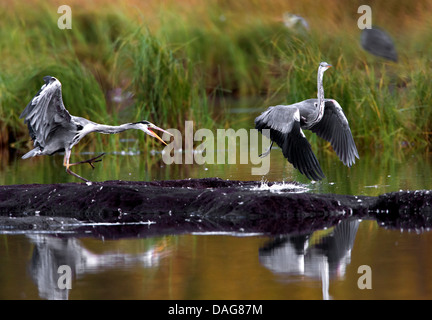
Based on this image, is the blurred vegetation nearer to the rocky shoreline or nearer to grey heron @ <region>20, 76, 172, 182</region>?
grey heron @ <region>20, 76, 172, 182</region>

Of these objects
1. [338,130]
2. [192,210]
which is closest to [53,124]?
[192,210]

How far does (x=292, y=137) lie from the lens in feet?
26.9

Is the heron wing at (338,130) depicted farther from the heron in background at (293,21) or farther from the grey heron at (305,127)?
the heron in background at (293,21)

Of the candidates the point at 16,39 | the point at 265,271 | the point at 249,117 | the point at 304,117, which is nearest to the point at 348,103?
the point at 249,117

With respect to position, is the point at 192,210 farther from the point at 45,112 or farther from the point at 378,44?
the point at 378,44

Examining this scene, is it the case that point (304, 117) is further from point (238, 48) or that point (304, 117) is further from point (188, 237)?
point (238, 48)

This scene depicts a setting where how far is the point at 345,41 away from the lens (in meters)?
16.1

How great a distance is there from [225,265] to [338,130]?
14.8 ft

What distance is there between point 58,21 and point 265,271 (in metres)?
15.2

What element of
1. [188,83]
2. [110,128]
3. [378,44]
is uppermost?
[378,44]

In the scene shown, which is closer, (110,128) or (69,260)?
(69,260)

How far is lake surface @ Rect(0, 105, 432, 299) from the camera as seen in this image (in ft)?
15.0
